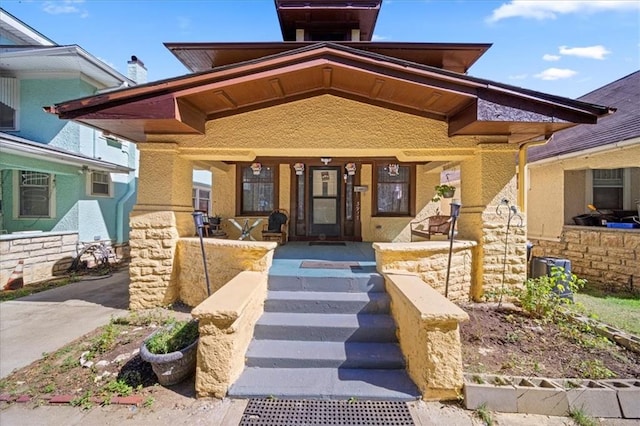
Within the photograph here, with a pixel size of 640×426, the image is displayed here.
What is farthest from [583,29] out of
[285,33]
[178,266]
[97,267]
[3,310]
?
[97,267]

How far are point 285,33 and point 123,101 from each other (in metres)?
6.20

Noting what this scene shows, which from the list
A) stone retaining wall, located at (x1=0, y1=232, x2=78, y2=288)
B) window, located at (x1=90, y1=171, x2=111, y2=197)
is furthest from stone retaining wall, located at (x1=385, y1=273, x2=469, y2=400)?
window, located at (x1=90, y1=171, x2=111, y2=197)

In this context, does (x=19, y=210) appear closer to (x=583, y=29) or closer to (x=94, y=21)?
(x=94, y=21)

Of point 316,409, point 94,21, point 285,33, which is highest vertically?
point 285,33

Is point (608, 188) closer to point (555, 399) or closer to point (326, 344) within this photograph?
point (555, 399)

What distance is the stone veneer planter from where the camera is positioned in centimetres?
283

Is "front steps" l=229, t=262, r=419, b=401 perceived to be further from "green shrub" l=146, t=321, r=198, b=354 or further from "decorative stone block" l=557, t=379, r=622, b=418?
"decorative stone block" l=557, t=379, r=622, b=418

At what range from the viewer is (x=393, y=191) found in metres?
8.75

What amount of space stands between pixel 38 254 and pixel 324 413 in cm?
917

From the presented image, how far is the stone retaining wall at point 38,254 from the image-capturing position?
23.7 feet

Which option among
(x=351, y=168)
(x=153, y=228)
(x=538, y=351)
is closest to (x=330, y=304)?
(x=538, y=351)

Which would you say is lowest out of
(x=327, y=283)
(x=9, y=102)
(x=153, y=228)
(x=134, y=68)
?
(x=327, y=283)

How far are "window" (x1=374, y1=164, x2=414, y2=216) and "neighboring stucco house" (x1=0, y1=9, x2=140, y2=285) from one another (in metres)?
8.41

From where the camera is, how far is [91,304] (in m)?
5.75
